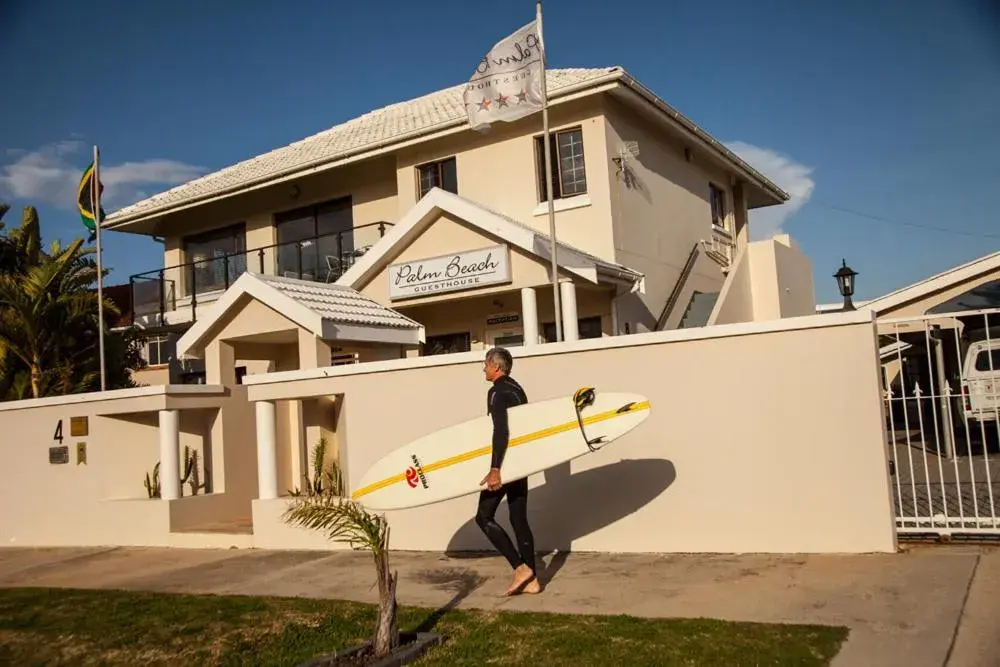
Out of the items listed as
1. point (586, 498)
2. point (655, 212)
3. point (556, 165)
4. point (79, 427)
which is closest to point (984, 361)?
point (655, 212)

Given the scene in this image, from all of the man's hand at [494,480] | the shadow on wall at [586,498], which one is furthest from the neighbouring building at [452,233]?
the man's hand at [494,480]

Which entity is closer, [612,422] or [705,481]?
[612,422]

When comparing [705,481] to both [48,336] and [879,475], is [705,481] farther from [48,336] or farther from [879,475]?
[48,336]

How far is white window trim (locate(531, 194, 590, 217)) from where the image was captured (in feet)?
47.1

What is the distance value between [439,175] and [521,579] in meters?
11.0

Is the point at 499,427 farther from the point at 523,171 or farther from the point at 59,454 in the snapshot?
the point at 523,171

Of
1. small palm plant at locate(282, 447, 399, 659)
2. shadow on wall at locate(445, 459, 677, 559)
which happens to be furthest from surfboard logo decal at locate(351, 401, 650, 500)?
small palm plant at locate(282, 447, 399, 659)

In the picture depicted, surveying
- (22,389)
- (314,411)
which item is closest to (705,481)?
(314,411)

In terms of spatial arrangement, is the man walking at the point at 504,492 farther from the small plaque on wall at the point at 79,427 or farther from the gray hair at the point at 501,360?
the small plaque on wall at the point at 79,427

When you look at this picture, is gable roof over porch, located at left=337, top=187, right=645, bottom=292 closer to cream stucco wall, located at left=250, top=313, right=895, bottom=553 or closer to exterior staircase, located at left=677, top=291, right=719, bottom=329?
exterior staircase, located at left=677, top=291, right=719, bottom=329

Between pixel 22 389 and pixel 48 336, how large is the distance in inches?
41.6

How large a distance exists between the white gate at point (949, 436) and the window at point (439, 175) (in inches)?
321

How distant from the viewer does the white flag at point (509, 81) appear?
11219mm

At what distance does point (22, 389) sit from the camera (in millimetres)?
15461
